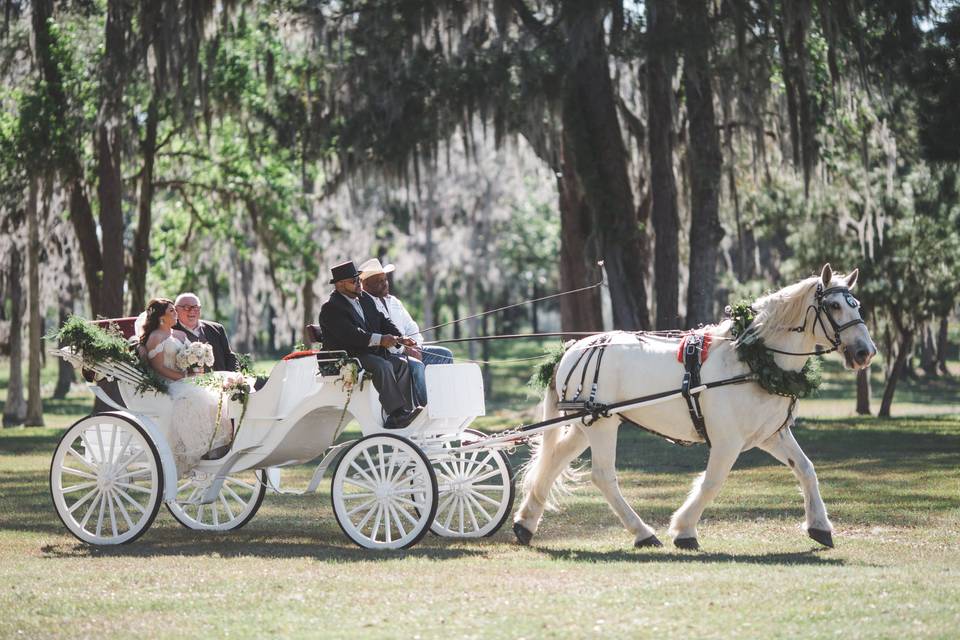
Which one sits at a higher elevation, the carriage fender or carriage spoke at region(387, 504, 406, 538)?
the carriage fender

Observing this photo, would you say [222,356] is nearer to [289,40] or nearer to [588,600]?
[588,600]

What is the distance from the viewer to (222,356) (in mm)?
11109

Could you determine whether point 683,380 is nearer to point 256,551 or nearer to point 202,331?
point 256,551

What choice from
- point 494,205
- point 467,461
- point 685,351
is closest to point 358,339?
point 467,461

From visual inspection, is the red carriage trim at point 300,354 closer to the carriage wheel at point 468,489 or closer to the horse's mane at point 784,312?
the carriage wheel at point 468,489

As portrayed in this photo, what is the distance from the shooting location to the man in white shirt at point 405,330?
9750mm

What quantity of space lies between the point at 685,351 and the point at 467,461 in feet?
6.40

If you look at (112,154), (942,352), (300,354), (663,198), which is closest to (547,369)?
(300,354)

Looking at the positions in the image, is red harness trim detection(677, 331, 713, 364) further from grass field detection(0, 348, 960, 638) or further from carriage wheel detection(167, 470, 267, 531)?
carriage wheel detection(167, 470, 267, 531)

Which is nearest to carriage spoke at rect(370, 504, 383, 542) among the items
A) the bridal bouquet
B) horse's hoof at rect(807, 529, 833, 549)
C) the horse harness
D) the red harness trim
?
the horse harness

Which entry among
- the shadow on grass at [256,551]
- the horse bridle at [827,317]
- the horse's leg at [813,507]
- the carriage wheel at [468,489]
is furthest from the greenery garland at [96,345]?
the horse's leg at [813,507]

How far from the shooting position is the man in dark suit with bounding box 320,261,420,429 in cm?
953

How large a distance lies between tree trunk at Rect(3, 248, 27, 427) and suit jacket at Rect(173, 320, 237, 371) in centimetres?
1594

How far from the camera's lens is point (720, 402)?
9.24 meters
